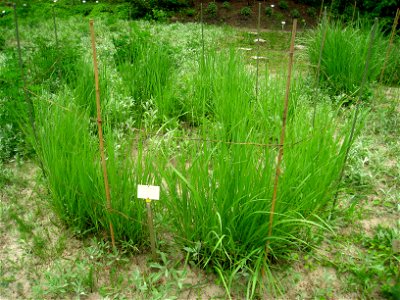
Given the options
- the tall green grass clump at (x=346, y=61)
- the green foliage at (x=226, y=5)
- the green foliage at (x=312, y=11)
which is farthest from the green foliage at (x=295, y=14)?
the tall green grass clump at (x=346, y=61)

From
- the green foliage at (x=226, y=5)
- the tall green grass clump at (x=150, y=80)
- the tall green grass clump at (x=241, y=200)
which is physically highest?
the green foliage at (x=226, y=5)

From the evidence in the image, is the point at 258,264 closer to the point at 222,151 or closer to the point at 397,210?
the point at 222,151

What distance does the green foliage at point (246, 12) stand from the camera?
8.21 metres

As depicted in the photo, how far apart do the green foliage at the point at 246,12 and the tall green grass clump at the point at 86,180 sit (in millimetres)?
6866

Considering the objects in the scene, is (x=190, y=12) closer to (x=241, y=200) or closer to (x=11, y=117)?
(x=11, y=117)

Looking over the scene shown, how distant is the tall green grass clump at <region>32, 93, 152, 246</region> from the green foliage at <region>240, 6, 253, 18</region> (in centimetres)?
687

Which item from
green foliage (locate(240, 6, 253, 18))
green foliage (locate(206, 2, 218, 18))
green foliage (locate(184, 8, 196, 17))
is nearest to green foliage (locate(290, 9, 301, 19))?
green foliage (locate(240, 6, 253, 18))

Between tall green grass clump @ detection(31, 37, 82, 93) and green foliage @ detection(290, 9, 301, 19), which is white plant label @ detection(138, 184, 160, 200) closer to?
tall green grass clump @ detection(31, 37, 82, 93)

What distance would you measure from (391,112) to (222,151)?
223cm

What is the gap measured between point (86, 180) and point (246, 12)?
7.16 meters

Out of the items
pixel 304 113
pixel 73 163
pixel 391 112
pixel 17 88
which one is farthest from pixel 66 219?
pixel 391 112

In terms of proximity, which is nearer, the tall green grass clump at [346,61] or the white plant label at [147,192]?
the white plant label at [147,192]

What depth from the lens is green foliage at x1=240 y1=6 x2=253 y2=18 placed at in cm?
821

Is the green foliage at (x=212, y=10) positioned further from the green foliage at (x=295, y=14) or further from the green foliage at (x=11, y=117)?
the green foliage at (x=11, y=117)
